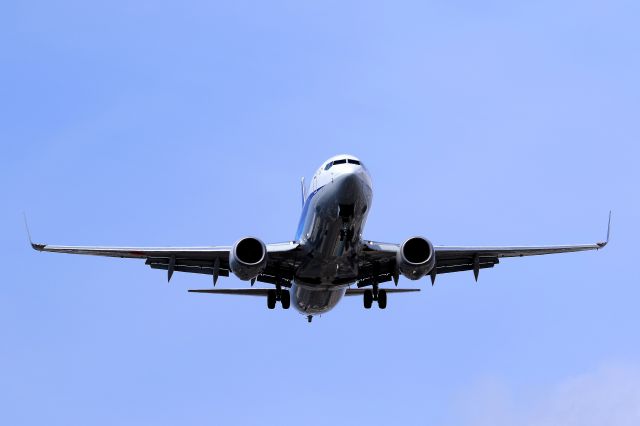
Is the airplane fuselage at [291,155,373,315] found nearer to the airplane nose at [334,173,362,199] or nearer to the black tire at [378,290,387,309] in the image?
the airplane nose at [334,173,362,199]

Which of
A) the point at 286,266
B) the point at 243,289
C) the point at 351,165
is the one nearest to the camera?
the point at 351,165

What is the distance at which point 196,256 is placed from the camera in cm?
4253

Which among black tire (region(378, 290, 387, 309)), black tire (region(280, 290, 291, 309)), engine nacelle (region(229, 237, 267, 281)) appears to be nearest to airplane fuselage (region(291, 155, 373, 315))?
black tire (region(280, 290, 291, 309))

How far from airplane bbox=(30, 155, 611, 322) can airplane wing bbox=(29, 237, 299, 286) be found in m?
0.04

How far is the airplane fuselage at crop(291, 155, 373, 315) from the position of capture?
37.6 meters

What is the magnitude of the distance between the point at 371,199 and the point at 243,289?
9.43 m

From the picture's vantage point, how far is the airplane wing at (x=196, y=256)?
41156mm

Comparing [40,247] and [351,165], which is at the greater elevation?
[351,165]

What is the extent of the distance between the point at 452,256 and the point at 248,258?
8621 mm

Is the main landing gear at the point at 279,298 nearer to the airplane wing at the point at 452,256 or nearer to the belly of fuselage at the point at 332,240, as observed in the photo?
the belly of fuselage at the point at 332,240

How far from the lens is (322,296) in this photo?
4334cm

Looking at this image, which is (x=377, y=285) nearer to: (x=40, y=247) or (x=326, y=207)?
(x=326, y=207)

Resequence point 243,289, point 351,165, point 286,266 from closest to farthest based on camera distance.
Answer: point 351,165
point 286,266
point 243,289

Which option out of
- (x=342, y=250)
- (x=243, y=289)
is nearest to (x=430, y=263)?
(x=342, y=250)
